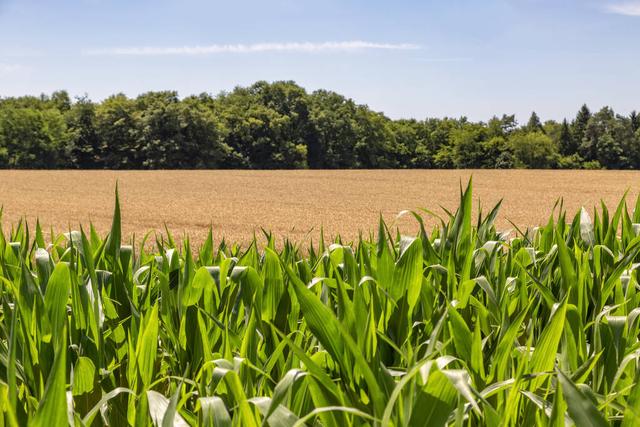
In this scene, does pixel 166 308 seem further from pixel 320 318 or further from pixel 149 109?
pixel 149 109

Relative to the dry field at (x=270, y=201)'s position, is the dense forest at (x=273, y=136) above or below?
above

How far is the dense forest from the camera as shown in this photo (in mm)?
54562

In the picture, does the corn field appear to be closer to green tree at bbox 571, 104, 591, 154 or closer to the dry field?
the dry field

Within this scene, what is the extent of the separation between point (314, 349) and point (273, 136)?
198 ft

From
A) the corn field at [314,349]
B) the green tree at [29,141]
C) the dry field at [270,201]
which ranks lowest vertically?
the dry field at [270,201]

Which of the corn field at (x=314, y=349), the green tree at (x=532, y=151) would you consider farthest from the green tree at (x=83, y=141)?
the corn field at (x=314, y=349)

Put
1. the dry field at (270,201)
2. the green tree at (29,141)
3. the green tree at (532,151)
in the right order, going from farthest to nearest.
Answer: the green tree at (532,151) → the green tree at (29,141) → the dry field at (270,201)

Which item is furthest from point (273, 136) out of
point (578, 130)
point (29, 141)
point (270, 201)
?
point (270, 201)

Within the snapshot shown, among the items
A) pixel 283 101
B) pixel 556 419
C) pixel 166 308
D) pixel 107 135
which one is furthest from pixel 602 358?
pixel 283 101

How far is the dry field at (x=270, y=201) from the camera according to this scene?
14094 millimetres

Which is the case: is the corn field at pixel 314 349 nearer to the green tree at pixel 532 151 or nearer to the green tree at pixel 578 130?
the green tree at pixel 532 151

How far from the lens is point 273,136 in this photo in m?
61.4

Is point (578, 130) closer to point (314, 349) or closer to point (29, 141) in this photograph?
point (29, 141)

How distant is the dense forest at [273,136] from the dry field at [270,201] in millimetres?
23342
